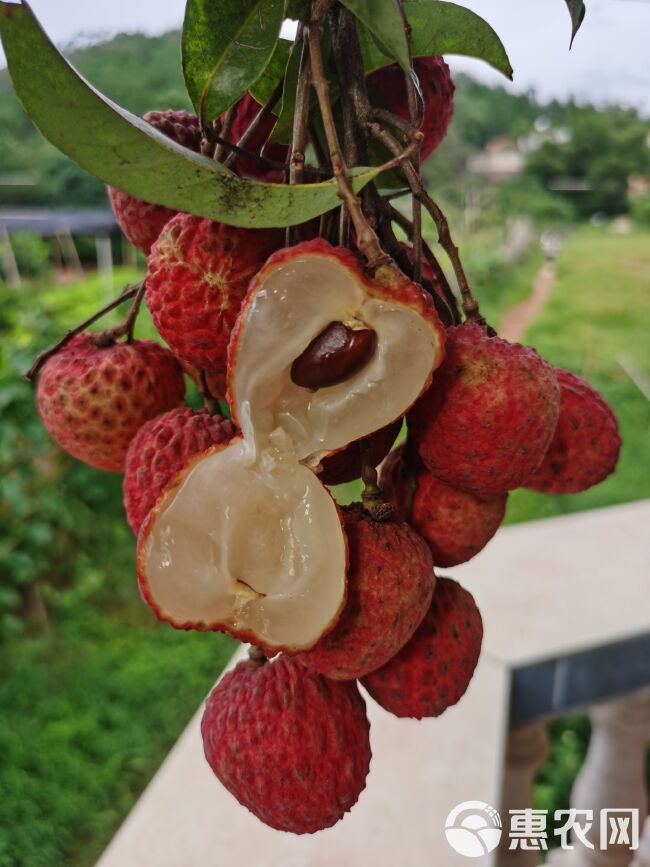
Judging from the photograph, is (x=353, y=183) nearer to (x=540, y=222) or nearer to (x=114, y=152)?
(x=114, y=152)

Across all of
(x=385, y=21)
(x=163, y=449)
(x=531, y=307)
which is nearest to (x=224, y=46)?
(x=385, y=21)

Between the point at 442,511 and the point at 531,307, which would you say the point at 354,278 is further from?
the point at 531,307

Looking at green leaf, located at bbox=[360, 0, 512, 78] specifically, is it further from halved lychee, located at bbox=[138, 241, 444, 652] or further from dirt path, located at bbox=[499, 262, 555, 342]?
dirt path, located at bbox=[499, 262, 555, 342]

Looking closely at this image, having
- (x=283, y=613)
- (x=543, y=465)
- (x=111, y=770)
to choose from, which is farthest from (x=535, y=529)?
(x=283, y=613)

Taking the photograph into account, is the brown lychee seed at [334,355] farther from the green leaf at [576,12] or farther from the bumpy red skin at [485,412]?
the green leaf at [576,12]

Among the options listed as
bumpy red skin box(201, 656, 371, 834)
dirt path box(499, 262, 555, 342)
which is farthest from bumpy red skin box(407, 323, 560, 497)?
dirt path box(499, 262, 555, 342)

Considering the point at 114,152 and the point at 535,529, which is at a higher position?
the point at 114,152
